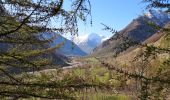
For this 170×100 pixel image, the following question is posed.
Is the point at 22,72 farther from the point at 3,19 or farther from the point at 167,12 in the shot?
the point at 167,12

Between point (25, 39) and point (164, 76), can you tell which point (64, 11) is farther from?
point (164, 76)

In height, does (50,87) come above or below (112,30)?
below

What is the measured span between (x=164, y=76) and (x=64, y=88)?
7.32 feet

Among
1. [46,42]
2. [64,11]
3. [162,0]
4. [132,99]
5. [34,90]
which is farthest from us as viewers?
[132,99]

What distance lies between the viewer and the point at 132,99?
3312 centimetres

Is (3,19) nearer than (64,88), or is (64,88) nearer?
(3,19)

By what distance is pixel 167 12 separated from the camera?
32.7ft

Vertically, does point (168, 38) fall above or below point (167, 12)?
below

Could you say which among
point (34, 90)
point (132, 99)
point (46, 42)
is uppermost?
point (46, 42)

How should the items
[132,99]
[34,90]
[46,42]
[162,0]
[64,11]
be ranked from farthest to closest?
[132,99] → [46,42] → [34,90] → [162,0] → [64,11]

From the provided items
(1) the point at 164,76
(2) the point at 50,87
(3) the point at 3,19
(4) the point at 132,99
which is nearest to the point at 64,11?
(3) the point at 3,19

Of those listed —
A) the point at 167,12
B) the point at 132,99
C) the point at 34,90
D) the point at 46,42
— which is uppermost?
the point at 167,12

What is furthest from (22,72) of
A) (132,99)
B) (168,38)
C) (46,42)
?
(132,99)

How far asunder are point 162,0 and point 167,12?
73 centimetres
